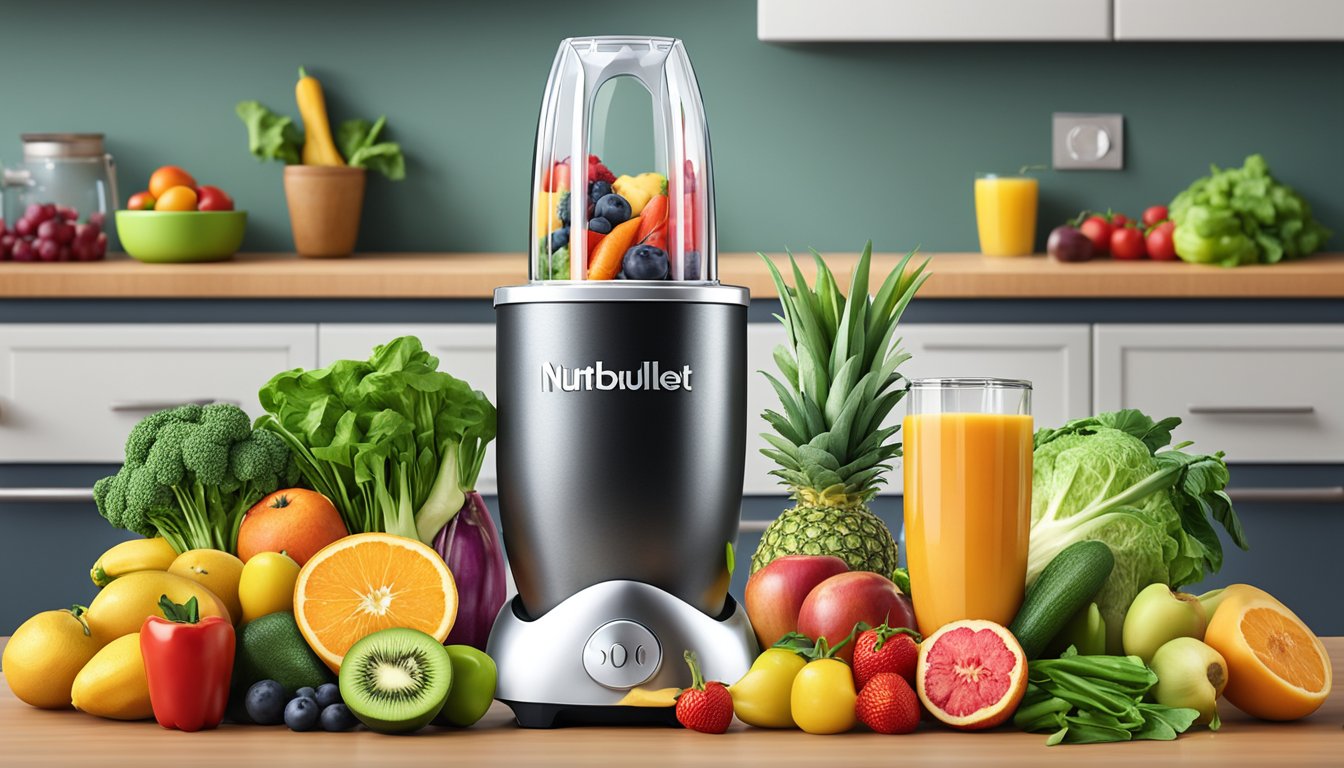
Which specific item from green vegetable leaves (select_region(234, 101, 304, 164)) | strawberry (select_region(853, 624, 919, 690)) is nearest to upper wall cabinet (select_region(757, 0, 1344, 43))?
green vegetable leaves (select_region(234, 101, 304, 164))

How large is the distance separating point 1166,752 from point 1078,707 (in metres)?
0.06

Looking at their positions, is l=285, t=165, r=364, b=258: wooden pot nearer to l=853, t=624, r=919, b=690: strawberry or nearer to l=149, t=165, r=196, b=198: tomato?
l=149, t=165, r=196, b=198: tomato

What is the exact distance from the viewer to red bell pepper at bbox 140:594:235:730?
2.63ft

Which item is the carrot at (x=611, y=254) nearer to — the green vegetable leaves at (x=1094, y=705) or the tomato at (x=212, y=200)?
the green vegetable leaves at (x=1094, y=705)

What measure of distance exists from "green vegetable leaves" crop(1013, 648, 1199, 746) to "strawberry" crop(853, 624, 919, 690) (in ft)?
0.22

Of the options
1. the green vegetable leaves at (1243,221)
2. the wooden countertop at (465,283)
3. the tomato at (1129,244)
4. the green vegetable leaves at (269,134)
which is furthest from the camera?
the green vegetable leaves at (269,134)

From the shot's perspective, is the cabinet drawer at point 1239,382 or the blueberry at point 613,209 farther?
the cabinet drawer at point 1239,382

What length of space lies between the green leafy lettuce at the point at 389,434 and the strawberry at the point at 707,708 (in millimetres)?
282

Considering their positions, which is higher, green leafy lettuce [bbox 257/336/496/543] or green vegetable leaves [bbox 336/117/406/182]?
green vegetable leaves [bbox 336/117/406/182]

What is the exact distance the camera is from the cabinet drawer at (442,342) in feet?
8.58

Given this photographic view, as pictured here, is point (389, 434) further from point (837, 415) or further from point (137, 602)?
point (837, 415)

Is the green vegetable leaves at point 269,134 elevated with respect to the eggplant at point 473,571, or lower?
elevated

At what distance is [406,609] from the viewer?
904mm

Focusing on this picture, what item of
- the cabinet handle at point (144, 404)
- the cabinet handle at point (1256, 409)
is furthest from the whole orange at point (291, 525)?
the cabinet handle at point (1256, 409)
